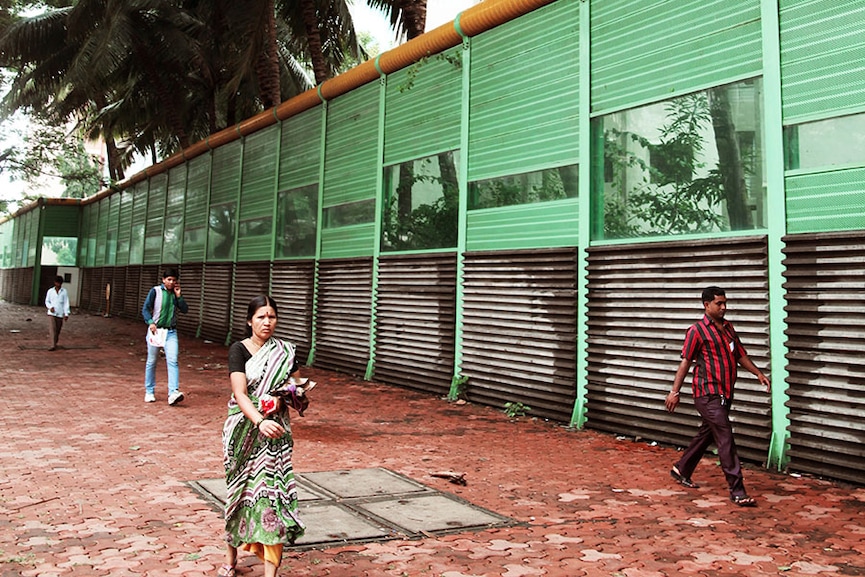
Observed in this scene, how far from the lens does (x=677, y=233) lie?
7.68 meters

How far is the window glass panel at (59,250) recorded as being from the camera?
35375 mm

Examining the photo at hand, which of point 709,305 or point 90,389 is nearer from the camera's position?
point 709,305

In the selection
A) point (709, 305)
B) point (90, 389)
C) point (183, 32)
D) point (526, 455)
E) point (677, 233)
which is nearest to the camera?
point (709, 305)

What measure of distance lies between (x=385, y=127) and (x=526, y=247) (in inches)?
173

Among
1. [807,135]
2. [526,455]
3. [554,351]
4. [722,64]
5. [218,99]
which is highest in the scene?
[218,99]

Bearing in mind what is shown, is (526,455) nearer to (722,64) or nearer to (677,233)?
(677,233)

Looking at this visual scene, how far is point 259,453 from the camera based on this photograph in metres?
3.70

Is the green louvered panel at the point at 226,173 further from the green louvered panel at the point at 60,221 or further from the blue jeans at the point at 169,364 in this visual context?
the green louvered panel at the point at 60,221

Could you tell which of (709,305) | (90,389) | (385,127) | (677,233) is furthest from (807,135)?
(90,389)

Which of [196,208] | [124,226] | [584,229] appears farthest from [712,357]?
[124,226]

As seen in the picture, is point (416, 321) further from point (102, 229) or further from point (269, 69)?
point (102, 229)

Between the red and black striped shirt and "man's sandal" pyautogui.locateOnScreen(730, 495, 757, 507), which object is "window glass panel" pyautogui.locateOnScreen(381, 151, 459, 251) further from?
"man's sandal" pyautogui.locateOnScreen(730, 495, 757, 507)

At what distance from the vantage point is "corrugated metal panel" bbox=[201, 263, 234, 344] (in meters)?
18.6

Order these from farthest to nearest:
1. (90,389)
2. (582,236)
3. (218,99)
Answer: (218,99), (90,389), (582,236)
